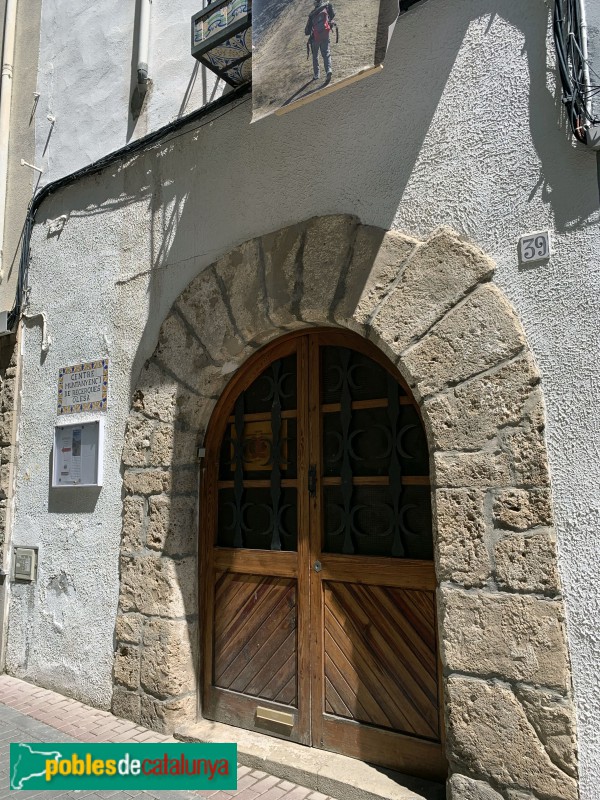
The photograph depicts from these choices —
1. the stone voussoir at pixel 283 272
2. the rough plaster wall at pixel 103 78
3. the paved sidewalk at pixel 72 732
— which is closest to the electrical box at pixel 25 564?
the paved sidewalk at pixel 72 732

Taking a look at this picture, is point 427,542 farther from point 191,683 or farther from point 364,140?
point 364,140

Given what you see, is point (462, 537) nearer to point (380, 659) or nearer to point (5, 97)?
point (380, 659)

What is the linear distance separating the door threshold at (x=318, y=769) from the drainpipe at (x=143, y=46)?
12.9ft

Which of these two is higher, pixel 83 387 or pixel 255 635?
pixel 83 387

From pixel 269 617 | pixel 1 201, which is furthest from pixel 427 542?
pixel 1 201

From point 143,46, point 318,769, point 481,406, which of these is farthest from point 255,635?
point 143,46

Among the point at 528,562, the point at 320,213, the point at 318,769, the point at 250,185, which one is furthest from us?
the point at 250,185

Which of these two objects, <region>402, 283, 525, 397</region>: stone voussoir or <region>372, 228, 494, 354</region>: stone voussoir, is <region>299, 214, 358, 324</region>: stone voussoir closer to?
<region>372, 228, 494, 354</region>: stone voussoir

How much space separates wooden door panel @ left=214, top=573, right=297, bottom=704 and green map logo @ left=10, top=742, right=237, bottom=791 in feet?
1.12

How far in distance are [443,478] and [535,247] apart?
100cm

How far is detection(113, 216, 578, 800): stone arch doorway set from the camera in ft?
7.78

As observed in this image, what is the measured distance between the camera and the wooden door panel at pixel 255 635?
10.7ft

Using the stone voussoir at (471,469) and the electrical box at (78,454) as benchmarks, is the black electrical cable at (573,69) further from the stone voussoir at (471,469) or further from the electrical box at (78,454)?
the electrical box at (78,454)

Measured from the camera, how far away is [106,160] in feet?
14.0
